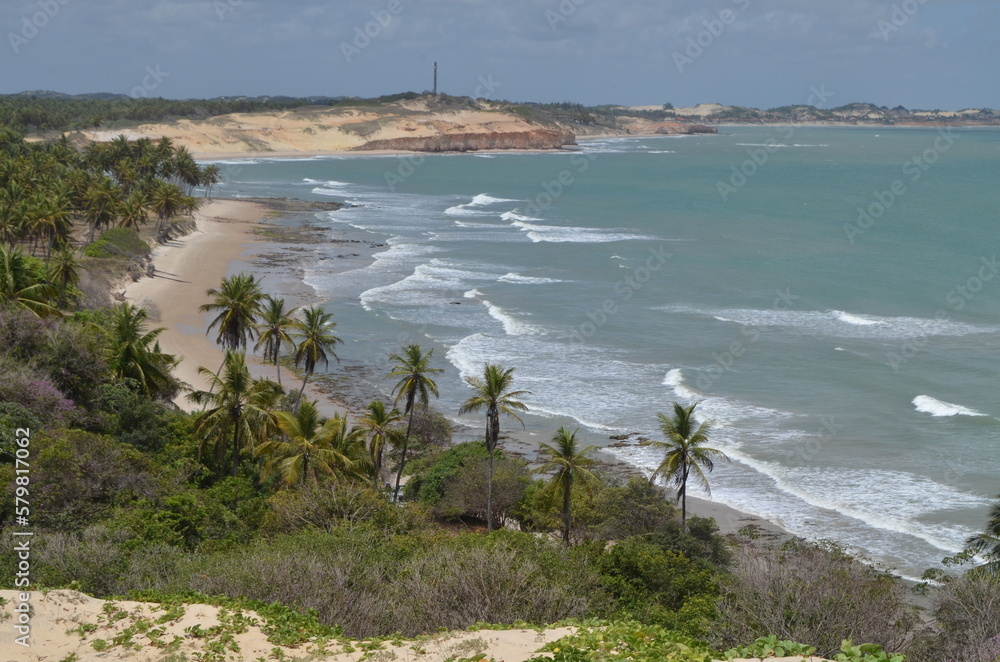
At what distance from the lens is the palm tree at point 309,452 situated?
1030 inches

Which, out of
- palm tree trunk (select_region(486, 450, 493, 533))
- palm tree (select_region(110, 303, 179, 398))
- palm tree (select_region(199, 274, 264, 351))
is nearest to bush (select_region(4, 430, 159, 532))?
palm tree (select_region(110, 303, 179, 398))

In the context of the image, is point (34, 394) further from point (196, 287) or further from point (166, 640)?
point (196, 287)

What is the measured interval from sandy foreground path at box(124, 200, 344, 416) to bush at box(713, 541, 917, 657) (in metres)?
25.1

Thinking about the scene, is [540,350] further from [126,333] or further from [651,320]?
[126,333]

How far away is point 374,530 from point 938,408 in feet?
93.8

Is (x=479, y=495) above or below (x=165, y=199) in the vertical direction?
below

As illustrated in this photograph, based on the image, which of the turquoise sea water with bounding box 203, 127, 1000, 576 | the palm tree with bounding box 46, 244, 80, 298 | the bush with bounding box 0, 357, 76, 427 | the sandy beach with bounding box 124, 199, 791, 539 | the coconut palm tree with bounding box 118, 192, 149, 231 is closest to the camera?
the bush with bounding box 0, 357, 76, 427

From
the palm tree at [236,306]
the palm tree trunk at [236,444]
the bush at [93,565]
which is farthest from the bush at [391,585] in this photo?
the palm tree at [236,306]

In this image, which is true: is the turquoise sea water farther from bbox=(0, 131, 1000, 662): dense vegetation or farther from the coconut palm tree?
the coconut palm tree

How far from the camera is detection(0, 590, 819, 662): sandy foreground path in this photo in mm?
12663

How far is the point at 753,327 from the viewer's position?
53750mm

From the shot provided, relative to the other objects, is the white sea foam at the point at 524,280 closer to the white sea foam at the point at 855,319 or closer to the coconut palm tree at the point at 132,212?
the white sea foam at the point at 855,319

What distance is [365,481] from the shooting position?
92.8 feet

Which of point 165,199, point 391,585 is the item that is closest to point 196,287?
point 165,199
